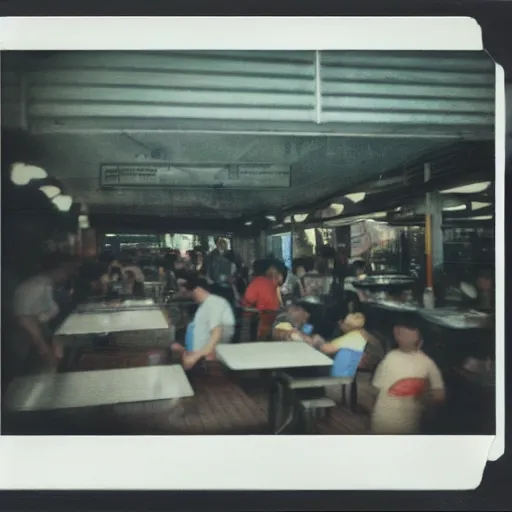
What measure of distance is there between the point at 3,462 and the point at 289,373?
3.46ft

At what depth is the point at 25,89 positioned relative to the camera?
1789mm

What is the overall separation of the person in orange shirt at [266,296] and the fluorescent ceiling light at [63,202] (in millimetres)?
689

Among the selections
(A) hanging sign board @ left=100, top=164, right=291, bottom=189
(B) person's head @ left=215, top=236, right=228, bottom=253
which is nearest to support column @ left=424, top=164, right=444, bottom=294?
(A) hanging sign board @ left=100, top=164, right=291, bottom=189

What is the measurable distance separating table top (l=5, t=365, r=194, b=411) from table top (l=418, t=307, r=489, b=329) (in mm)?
910

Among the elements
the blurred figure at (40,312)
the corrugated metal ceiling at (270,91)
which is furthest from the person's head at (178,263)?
the corrugated metal ceiling at (270,91)

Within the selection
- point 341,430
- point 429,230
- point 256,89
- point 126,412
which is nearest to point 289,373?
point 341,430

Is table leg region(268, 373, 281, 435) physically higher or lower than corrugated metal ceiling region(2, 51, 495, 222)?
lower

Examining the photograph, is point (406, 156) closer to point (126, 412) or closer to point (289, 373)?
point (289, 373)

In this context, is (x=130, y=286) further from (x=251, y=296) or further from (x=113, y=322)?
(x=251, y=296)

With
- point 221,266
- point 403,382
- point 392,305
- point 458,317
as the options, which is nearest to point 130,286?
point 221,266

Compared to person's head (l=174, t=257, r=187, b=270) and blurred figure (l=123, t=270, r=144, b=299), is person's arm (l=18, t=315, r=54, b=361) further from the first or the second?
person's head (l=174, t=257, r=187, b=270)

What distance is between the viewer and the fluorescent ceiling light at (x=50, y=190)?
1788mm

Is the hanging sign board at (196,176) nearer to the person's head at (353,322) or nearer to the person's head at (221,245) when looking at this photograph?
the person's head at (221,245)

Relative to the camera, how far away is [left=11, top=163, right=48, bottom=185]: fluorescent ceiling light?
179cm
